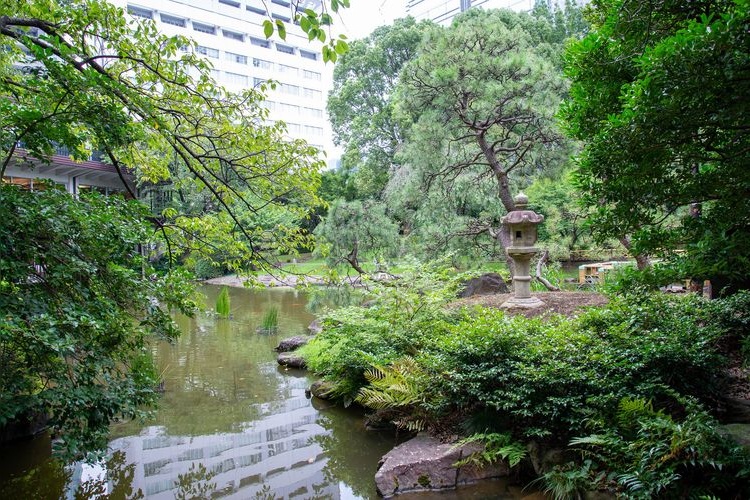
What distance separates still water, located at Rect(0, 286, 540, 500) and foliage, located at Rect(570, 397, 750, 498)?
34.2 inches

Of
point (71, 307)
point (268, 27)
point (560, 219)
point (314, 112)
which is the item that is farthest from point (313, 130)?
point (268, 27)

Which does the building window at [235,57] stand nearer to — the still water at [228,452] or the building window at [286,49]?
the building window at [286,49]

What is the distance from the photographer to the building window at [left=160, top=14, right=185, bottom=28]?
30077mm

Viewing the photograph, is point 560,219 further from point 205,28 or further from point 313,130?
point 205,28

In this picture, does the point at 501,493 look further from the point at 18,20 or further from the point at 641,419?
the point at 18,20

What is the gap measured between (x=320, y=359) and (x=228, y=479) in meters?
2.35

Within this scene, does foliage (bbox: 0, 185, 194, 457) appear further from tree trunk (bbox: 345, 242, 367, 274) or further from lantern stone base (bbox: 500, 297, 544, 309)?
tree trunk (bbox: 345, 242, 367, 274)

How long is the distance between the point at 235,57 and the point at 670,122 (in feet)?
112

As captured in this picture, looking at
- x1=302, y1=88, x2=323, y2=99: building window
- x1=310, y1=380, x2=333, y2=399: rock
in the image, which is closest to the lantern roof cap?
x1=310, y1=380, x2=333, y2=399: rock

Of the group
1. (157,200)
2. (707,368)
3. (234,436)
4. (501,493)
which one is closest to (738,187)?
(707,368)

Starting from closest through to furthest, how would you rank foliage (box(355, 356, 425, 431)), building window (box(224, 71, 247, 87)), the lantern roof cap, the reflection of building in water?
1. the reflection of building in water
2. foliage (box(355, 356, 425, 431))
3. the lantern roof cap
4. building window (box(224, 71, 247, 87))

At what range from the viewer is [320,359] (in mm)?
6535

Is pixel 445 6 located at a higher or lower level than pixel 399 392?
higher

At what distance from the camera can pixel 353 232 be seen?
927 cm
